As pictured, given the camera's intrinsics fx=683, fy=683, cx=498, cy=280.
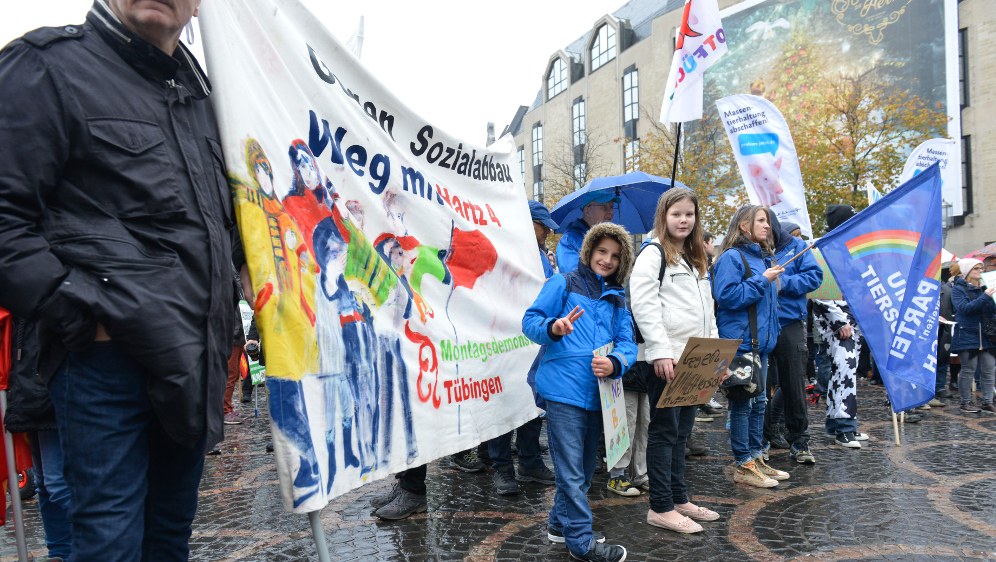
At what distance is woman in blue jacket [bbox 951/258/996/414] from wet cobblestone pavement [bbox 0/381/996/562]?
3078 mm

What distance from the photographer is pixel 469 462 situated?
5.65 m

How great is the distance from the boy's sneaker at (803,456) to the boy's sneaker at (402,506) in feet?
10.5

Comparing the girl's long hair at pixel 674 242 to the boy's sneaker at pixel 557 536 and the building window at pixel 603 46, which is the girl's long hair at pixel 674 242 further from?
the building window at pixel 603 46

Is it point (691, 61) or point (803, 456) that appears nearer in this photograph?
point (803, 456)

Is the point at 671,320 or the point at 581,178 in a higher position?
the point at 581,178

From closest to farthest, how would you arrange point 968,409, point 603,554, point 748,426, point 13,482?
point 13,482
point 603,554
point 748,426
point 968,409

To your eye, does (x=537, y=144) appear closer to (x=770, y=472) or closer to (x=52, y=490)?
(x=770, y=472)

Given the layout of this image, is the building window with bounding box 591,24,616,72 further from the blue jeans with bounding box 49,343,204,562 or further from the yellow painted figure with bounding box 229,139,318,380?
the blue jeans with bounding box 49,343,204,562

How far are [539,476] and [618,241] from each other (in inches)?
91.7

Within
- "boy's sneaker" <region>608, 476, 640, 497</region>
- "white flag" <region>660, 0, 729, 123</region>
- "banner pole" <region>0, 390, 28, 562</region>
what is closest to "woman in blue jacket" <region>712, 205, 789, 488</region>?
"boy's sneaker" <region>608, 476, 640, 497</region>

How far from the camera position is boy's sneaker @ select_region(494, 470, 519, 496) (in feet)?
16.1

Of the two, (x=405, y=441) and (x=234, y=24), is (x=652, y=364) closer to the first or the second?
(x=405, y=441)

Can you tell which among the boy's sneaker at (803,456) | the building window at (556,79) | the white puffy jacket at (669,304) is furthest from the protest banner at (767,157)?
the building window at (556,79)

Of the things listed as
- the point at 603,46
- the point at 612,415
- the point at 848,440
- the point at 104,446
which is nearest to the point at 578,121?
the point at 603,46
